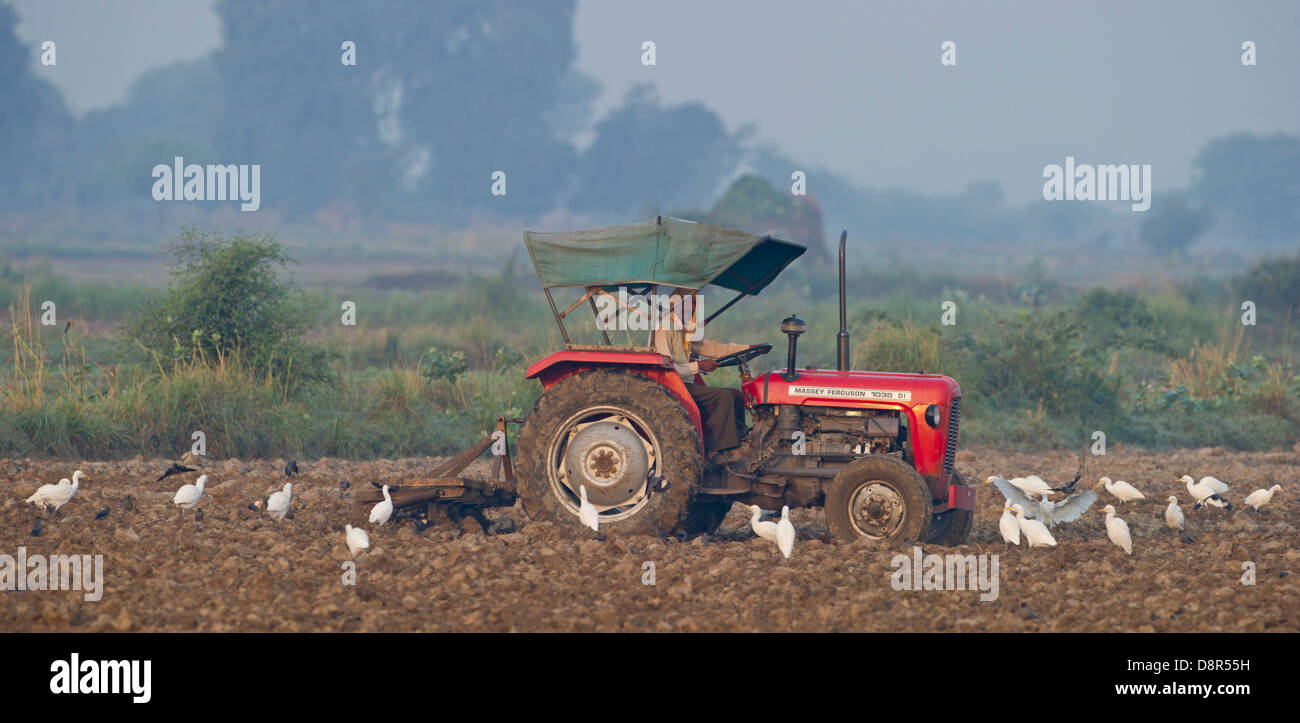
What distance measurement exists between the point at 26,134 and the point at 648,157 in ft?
90.7

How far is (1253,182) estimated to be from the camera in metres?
76.0

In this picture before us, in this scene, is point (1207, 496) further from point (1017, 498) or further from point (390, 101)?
point (390, 101)

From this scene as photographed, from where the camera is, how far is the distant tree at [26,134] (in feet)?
189

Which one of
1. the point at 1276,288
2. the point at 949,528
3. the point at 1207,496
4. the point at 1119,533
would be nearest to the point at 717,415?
the point at 949,528

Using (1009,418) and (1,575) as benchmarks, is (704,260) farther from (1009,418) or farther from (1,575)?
(1009,418)

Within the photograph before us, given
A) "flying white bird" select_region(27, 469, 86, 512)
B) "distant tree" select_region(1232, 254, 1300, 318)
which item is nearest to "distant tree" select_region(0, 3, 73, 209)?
"distant tree" select_region(1232, 254, 1300, 318)

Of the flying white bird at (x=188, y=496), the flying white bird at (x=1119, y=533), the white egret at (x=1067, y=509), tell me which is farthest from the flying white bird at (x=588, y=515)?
the flying white bird at (x=1119, y=533)

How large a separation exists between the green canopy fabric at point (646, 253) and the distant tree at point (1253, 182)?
73.4 m

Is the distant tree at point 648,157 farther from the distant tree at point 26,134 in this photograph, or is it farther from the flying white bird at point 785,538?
the flying white bird at point 785,538

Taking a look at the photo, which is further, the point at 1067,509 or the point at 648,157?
the point at 648,157

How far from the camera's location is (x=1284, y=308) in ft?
94.1

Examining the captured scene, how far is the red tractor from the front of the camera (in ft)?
27.7

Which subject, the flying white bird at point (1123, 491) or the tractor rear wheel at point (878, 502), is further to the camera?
the flying white bird at point (1123, 491)
